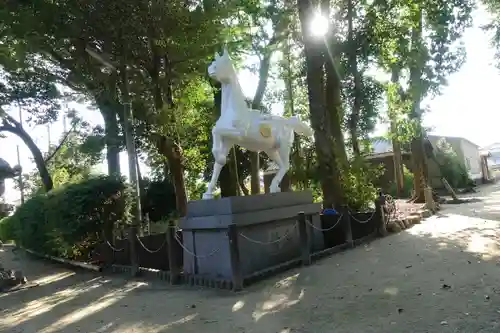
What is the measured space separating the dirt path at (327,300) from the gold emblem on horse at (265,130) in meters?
2.59

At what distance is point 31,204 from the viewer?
13.7 meters

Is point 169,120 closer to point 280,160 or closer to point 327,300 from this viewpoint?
point 280,160

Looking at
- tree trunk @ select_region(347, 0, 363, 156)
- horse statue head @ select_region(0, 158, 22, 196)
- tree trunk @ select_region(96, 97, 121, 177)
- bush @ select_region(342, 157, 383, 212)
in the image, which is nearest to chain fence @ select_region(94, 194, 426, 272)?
bush @ select_region(342, 157, 383, 212)

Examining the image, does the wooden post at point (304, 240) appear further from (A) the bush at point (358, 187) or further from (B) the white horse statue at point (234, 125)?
(A) the bush at point (358, 187)

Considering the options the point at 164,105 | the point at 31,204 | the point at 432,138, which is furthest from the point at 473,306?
the point at 432,138

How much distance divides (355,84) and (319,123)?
3.80m

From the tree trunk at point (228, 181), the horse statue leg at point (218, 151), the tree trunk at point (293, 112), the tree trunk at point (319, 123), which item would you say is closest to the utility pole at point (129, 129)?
the horse statue leg at point (218, 151)

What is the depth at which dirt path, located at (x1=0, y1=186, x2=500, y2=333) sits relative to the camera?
456cm

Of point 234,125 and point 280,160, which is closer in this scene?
point 234,125

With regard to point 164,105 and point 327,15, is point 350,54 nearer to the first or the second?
point 327,15

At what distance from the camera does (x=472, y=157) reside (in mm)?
41719

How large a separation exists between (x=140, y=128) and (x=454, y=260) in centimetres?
866

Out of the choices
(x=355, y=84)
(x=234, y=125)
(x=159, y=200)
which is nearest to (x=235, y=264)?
(x=234, y=125)

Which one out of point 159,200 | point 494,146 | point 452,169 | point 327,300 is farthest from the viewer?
point 494,146
